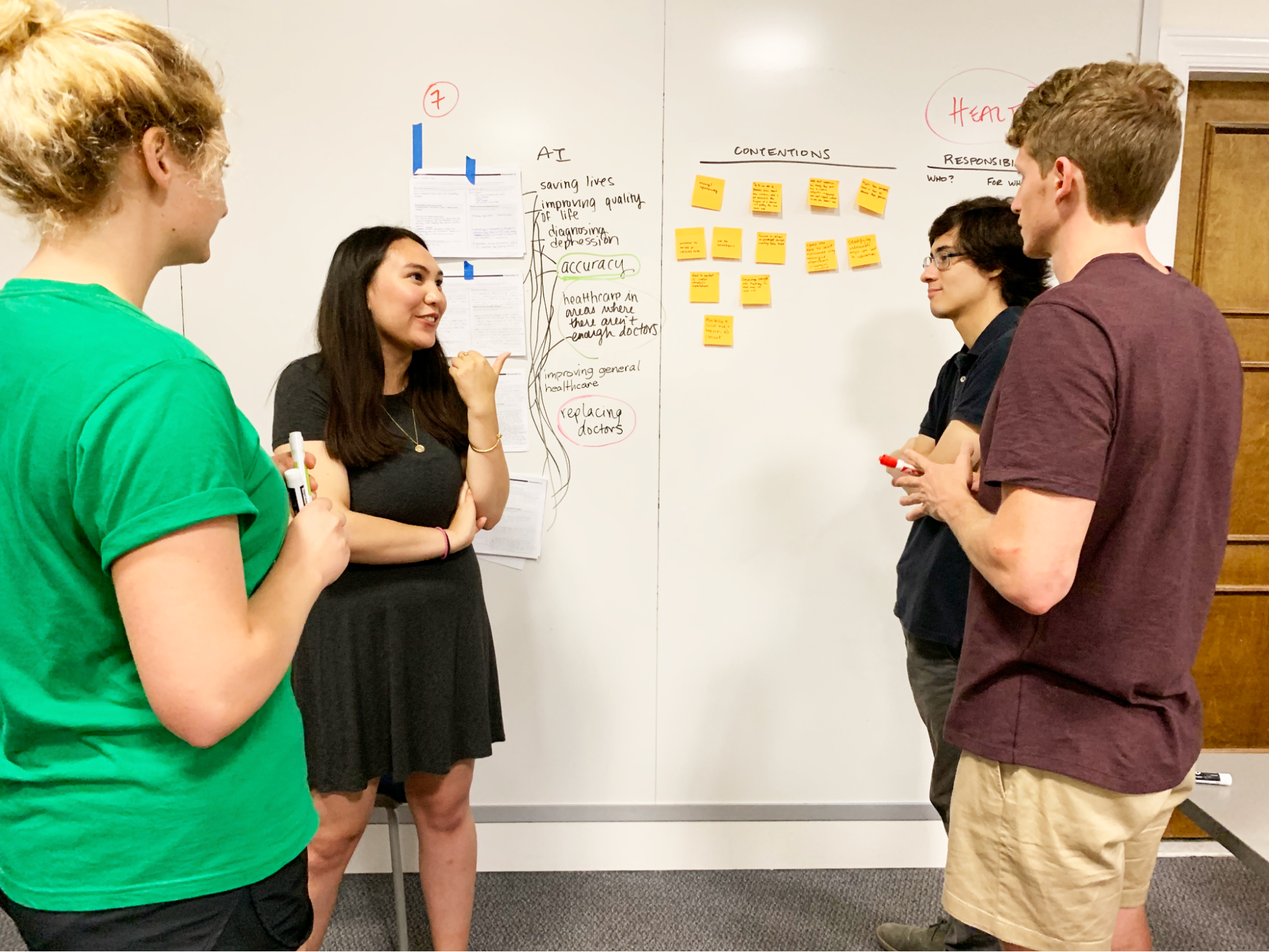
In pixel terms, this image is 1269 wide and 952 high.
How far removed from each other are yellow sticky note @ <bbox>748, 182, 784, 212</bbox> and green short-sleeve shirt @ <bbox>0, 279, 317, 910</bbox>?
1.59 m

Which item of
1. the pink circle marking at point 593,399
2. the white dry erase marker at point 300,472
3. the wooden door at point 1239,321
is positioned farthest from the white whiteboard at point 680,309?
the white dry erase marker at point 300,472

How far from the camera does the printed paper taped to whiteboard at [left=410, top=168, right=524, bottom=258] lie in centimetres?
207

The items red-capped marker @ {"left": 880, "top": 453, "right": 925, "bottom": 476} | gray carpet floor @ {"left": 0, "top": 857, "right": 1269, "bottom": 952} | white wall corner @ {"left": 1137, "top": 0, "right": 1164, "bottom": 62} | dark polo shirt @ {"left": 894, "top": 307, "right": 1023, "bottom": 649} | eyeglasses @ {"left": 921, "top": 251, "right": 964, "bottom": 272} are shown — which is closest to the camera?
red-capped marker @ {"left": 880, "top": 453, "right": 925, "bottom": 476}

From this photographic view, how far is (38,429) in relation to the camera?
678mm

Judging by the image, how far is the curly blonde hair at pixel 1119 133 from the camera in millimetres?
1021

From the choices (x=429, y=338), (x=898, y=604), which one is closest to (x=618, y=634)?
(x=898, y=604)

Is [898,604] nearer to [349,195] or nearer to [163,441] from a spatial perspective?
[163,441]

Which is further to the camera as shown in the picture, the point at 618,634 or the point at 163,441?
the point at 618,634

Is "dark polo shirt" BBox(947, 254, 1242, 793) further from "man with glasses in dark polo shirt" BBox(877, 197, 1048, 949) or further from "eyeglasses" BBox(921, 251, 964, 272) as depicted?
"eyeglasses" BBox(921, 251, 964, 272)

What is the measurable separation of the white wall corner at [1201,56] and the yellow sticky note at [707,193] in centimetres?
110

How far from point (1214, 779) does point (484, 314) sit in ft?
5.81

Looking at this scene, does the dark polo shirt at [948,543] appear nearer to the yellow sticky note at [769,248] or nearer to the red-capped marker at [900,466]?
the red-capped marker at [900,466]

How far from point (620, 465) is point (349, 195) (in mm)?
955

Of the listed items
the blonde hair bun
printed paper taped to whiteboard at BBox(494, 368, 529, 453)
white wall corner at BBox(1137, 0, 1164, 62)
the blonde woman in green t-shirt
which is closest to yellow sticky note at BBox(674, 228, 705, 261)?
printed paper taped to whiteboard at BBox(494, 368, 529, 453)
